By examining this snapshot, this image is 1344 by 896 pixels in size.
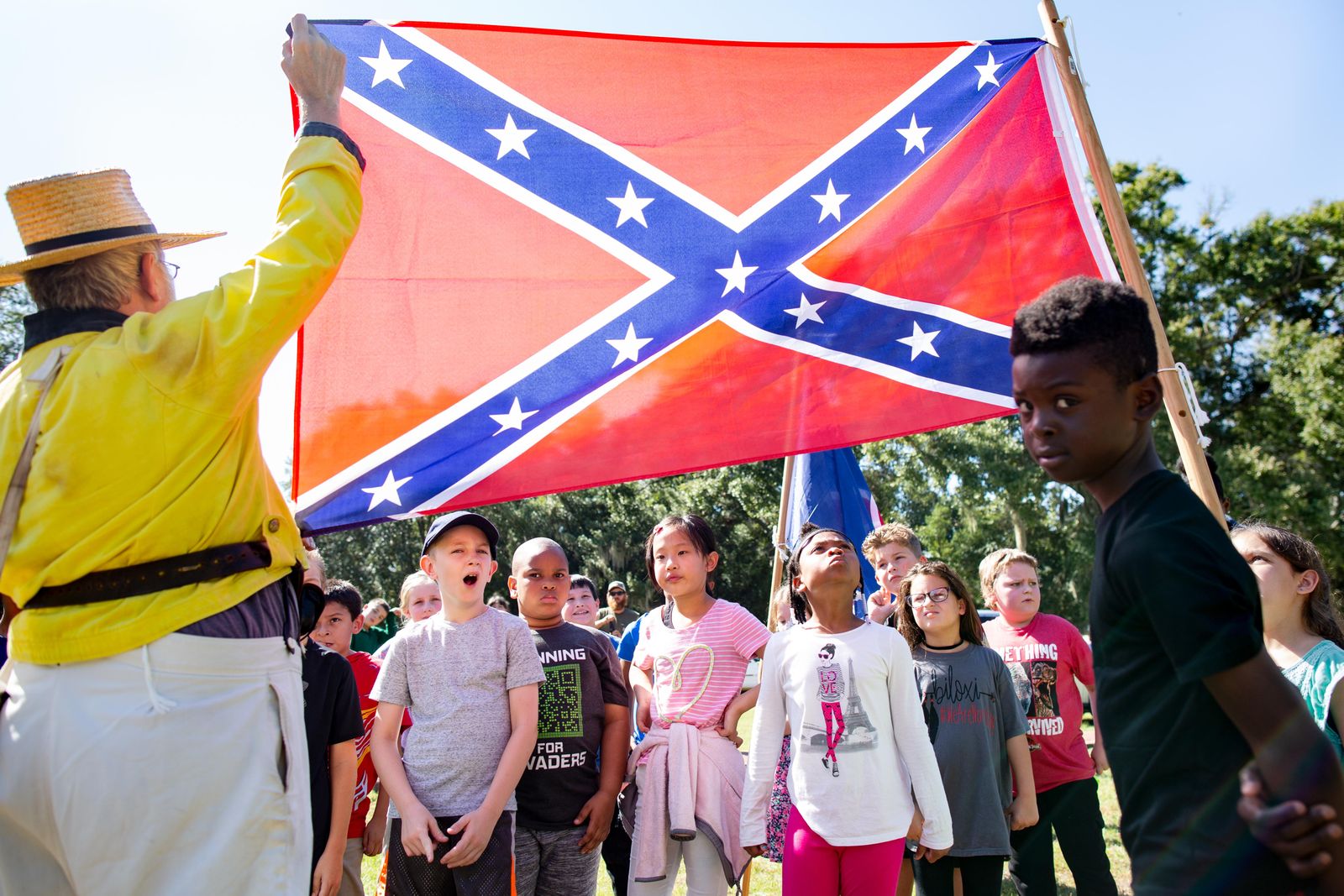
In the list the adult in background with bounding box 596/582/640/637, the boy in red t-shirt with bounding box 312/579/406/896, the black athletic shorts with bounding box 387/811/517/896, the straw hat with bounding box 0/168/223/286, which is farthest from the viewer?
the adult in background with bounding box 596/582/640/637

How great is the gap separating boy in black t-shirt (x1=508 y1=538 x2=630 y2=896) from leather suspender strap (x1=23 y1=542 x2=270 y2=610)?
2.16 m

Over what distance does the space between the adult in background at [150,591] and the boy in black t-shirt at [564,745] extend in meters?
2.08

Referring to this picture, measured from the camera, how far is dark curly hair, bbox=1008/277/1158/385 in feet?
6.10

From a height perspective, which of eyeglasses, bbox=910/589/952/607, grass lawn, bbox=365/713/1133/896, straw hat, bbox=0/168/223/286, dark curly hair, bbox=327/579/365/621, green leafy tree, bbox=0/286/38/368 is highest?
green leafy tree, bbox=0/286/38/368

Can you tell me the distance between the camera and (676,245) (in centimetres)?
452

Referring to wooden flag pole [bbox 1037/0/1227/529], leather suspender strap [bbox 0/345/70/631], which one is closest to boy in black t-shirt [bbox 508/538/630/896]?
leather suspender strap [bbox 0/345/70/631]

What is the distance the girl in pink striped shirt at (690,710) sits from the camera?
4.02m

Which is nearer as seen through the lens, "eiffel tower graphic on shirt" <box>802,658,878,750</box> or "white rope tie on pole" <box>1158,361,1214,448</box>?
"white rope tie on pole" <box>1158,361,1214,448</box>

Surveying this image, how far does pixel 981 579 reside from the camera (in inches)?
231

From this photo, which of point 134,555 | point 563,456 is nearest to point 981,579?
point 563,456

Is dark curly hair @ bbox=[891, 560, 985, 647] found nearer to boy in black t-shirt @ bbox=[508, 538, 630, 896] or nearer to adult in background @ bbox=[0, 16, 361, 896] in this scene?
boy in black t-shirt @ bbox=[508, 538, 630, 896]

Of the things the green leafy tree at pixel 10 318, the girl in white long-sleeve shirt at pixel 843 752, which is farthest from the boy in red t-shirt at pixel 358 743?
the green leafy tree at pixel 10 318

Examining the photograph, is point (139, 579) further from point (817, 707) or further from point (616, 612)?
point (616, 612)

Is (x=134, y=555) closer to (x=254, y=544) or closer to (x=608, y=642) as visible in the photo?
(x=254, y=544)
